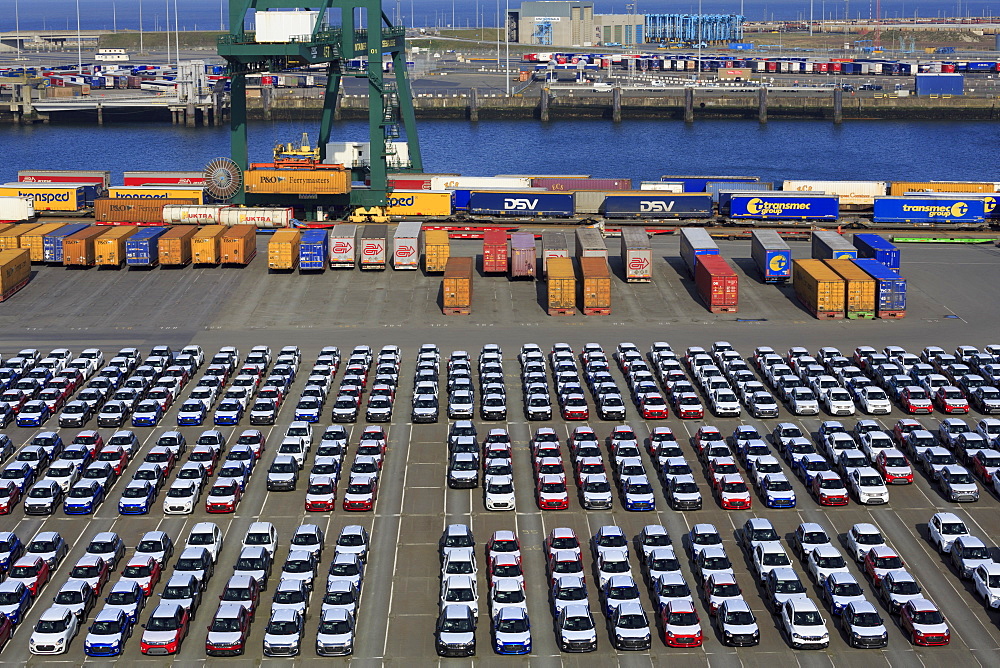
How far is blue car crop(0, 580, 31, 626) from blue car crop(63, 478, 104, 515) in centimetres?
571

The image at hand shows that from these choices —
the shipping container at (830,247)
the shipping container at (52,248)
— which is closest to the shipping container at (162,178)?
the shipping container at (52,248)

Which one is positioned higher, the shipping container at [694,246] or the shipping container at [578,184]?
the shipping container at [578,184]

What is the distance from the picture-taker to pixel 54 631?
31.5 meters

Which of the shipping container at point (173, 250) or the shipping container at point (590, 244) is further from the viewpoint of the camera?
the shipping container at point (173, 250)

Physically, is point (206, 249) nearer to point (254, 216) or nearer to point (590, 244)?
point (254, 216)

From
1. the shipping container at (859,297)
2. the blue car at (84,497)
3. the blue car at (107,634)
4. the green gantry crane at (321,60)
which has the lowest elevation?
the blue car at (107,634)

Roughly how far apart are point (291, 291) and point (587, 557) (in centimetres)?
3649

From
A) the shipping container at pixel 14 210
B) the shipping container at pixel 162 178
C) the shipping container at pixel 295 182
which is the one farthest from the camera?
the shipping container at pixel 162 178

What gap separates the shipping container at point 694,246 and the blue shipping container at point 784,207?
11.4 meters

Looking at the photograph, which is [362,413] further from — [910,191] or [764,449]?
[910,191]

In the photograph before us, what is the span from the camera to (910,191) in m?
92.8

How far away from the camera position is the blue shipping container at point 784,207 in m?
87.0

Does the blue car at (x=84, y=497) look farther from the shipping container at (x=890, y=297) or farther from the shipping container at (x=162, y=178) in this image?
the shipping container at (x=162, y=178)

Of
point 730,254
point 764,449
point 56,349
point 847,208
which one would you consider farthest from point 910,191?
point 56,349
